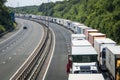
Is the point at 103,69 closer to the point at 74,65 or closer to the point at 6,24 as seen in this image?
the point at 74,65

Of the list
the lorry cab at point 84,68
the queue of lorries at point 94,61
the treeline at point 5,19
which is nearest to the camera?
the queue of lorries at point 94,61

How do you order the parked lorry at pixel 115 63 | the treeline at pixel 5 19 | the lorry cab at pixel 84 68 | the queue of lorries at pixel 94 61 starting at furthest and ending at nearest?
the treeline at pixel 5 19 < the lorry cab at pixel 84 68 < the queue of lorries at pixel 94 61 < the parked lorry at pixel 115 63

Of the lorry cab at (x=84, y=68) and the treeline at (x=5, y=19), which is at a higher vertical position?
the lorry cab at (x=84, y=68)

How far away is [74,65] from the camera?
113 ft

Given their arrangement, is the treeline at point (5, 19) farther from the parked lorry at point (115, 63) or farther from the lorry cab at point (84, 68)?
the parked lorry at point (115, 63)

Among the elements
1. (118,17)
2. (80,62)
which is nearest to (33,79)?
(80,62)

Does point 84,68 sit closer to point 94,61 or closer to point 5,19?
point 94,61

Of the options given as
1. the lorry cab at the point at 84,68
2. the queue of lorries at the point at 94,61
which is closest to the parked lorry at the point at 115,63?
the queue of lorries at the point at 94,61

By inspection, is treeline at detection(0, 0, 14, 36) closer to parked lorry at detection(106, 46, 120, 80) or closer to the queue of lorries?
the queue of lorries

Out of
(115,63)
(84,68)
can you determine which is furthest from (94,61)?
(115,63)

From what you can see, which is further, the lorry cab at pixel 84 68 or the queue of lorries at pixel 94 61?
the lorry cab at pixel 84 68

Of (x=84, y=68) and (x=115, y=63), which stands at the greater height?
(x=115, y=63)

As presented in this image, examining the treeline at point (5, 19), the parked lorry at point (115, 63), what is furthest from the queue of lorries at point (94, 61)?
the treeline at point (5, 19)

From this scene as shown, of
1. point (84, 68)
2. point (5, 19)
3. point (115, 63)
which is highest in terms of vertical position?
point (115, 63)
